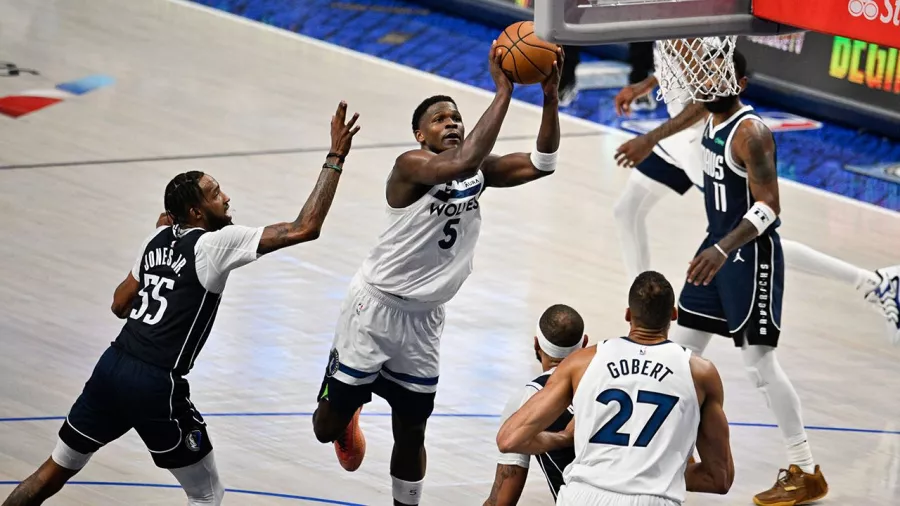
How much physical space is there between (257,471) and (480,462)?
3.55 feet

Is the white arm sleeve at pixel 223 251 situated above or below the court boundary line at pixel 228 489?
above

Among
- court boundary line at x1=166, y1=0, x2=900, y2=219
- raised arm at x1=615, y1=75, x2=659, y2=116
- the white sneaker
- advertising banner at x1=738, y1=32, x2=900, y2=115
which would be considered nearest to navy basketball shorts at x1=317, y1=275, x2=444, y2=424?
raised arm at x1=615, y1=75, x2=659, y2=116

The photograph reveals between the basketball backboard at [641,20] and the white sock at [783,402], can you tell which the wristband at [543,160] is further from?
the white sock at [783,402]

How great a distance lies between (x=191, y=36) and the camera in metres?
16.6

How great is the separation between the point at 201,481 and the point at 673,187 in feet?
14.4

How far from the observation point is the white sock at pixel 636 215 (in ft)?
32.1

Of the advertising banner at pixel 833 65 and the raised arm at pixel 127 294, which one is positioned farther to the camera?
the advertising banner at pixel 833 65

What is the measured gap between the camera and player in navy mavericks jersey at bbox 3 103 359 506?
606cm

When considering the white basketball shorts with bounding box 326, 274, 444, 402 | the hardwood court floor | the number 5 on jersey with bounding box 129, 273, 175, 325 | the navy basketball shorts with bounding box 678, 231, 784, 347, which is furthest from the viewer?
the hardwood court floor

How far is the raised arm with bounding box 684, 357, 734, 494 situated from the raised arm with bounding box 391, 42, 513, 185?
1.29 m

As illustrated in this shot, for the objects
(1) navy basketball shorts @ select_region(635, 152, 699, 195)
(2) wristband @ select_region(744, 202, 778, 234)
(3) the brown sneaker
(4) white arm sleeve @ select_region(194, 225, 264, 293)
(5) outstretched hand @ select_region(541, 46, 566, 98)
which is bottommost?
(3) the brown sneaker

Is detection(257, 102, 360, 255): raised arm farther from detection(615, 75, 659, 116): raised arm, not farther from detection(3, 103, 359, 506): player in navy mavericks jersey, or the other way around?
detection(615, 75, 659, 116): raised arm

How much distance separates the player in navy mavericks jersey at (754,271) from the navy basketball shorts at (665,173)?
1.95 metres

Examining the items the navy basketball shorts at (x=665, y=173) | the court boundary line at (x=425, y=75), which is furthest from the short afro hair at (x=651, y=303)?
the court boundary line at (x=425, y=75)
